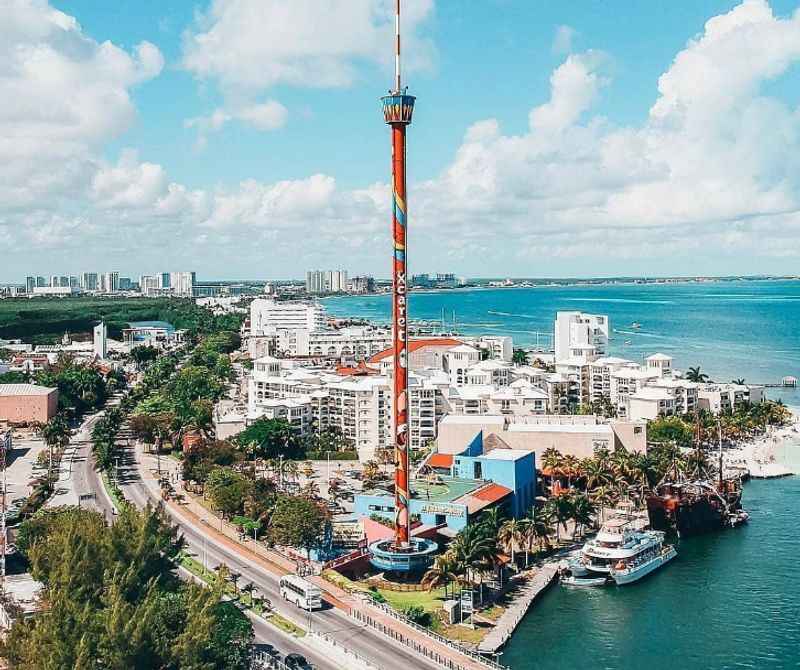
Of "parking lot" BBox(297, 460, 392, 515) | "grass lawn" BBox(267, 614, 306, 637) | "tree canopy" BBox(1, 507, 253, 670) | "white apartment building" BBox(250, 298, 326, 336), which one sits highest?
"white apartment building" BBox(250, 298, 326, 336)

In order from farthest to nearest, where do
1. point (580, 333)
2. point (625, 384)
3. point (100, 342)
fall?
1. point (100, 342)
2. point (580, 333)
3. point (625, 384)

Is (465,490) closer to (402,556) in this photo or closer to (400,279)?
(402,556)

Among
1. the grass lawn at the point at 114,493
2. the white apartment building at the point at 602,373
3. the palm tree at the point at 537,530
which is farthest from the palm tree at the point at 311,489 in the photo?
the white apartment building at the point at 602,373

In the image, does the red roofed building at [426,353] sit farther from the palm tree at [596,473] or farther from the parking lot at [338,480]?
the palm tree at [596,473]

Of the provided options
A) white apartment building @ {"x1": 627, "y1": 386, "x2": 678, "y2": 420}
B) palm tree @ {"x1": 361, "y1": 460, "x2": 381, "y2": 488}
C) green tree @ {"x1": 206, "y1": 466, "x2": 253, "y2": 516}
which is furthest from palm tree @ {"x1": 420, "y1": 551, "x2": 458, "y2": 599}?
white apartment building @ {"x1": 627, "y1": 386, "x2": 678, "y2": 420}

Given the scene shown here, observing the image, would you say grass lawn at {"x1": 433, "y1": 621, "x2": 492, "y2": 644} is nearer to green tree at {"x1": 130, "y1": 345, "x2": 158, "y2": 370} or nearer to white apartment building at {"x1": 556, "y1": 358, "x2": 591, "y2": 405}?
white apartment building at {"x1": 556, "y1": 358, "x2": 591, "y2": 405}

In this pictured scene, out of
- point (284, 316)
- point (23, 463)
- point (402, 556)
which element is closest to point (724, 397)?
point (402, 556)
